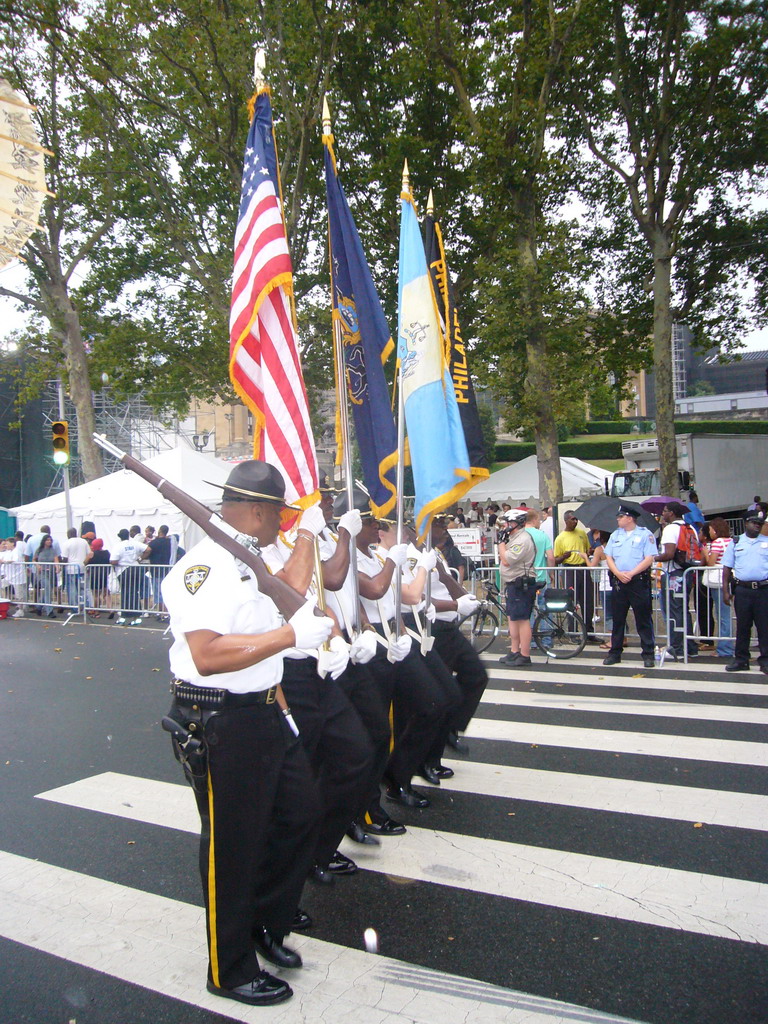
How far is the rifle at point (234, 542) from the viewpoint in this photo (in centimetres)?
328

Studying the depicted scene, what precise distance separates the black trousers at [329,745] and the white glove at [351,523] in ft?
3.02

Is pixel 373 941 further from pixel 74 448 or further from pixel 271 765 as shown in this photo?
pixel 74 448

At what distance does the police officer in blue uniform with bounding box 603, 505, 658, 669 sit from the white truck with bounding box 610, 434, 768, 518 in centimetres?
1319

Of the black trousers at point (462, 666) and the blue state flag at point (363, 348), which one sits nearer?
the blue state flag at point (363, 348)

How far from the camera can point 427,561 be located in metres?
5.70

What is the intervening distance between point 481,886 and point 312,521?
201 cm

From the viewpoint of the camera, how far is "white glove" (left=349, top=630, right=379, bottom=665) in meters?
4.53

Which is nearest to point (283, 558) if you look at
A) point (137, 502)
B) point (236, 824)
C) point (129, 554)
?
point (236, 824)

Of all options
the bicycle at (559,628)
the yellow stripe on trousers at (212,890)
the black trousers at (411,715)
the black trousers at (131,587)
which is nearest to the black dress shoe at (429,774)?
the black trousers at (411,715)

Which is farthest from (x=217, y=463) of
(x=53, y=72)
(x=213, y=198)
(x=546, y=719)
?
(x=546, y=719)

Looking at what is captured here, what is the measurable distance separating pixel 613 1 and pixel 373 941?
68.9 ft

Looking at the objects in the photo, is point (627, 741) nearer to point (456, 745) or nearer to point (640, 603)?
point (456, 745)

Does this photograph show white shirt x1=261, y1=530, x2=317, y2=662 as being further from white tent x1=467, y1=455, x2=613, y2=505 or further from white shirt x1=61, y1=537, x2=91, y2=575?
white tent x1=467, y1=455, x2=613, y2=505

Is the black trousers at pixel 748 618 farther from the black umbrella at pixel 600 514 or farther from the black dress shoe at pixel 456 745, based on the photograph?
the black dress shoe at pixel 456 745
